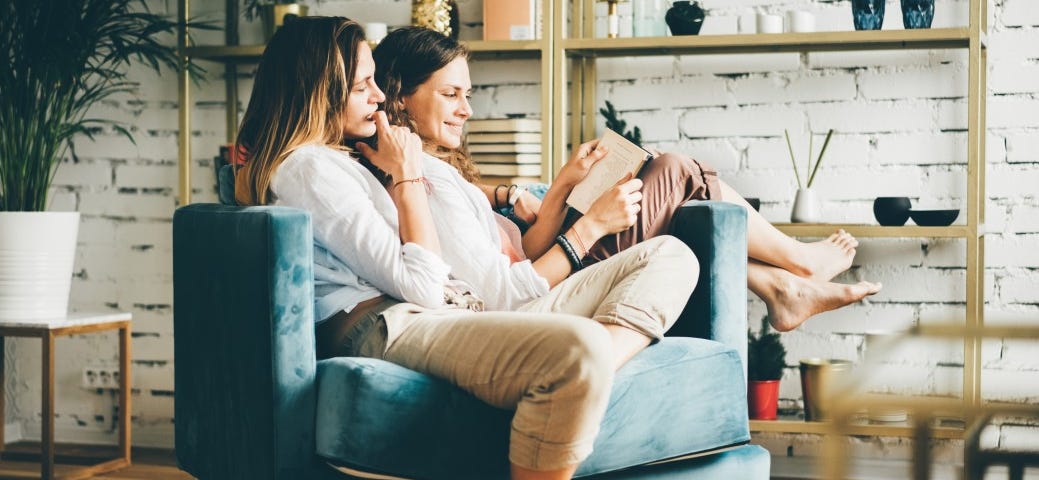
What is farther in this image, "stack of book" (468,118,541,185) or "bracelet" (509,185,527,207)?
"stack of book" (468,118,541,185)

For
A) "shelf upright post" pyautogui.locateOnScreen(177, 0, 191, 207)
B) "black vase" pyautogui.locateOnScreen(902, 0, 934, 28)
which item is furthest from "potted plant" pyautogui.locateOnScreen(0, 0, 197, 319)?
"black vase" pyautogui.locateOnScreen(902, 0, 934, 28)

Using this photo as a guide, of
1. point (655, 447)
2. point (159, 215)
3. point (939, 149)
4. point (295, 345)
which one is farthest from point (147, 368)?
point (939, 149)

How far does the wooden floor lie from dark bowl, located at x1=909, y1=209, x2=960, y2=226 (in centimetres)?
199

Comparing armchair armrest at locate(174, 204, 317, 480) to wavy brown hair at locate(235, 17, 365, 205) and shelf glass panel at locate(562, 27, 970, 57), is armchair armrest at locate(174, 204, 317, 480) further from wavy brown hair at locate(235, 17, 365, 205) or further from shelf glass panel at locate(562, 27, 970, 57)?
shelf glass panel at locate(562, 27, 970, 57)

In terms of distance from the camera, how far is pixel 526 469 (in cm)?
161

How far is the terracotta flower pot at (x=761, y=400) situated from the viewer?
2900 mm

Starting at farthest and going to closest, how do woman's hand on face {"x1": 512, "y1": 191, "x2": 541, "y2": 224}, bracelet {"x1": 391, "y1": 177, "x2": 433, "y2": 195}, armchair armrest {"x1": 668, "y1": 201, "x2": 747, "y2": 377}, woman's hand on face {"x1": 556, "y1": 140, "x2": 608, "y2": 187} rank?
woman's hand on face {"x1": 512, "y1": 191, "x2": 541, "y2": 224} → woman's hand on face {"x1": 556, "y1": 140, "x2": 608, "y2": 187} → armchair armrest {"x1": 668, "y1": 201, "x2": 747, "y2": 377} → bracelet {"x1": 391, "y1": 177, "x2": 433, "y2": 195}

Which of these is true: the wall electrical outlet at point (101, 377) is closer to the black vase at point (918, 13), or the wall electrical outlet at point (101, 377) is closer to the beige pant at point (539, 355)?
the beige pant at point (539, 355)

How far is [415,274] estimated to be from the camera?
185 cm

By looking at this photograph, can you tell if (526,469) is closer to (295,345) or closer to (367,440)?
(367,440)

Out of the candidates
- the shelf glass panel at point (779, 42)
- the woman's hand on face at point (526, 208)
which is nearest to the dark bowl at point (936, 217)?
the shelf glass panel at point (779, 42)

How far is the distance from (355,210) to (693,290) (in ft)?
2.08

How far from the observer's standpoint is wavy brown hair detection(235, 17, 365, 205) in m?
1.96

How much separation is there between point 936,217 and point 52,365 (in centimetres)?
224
